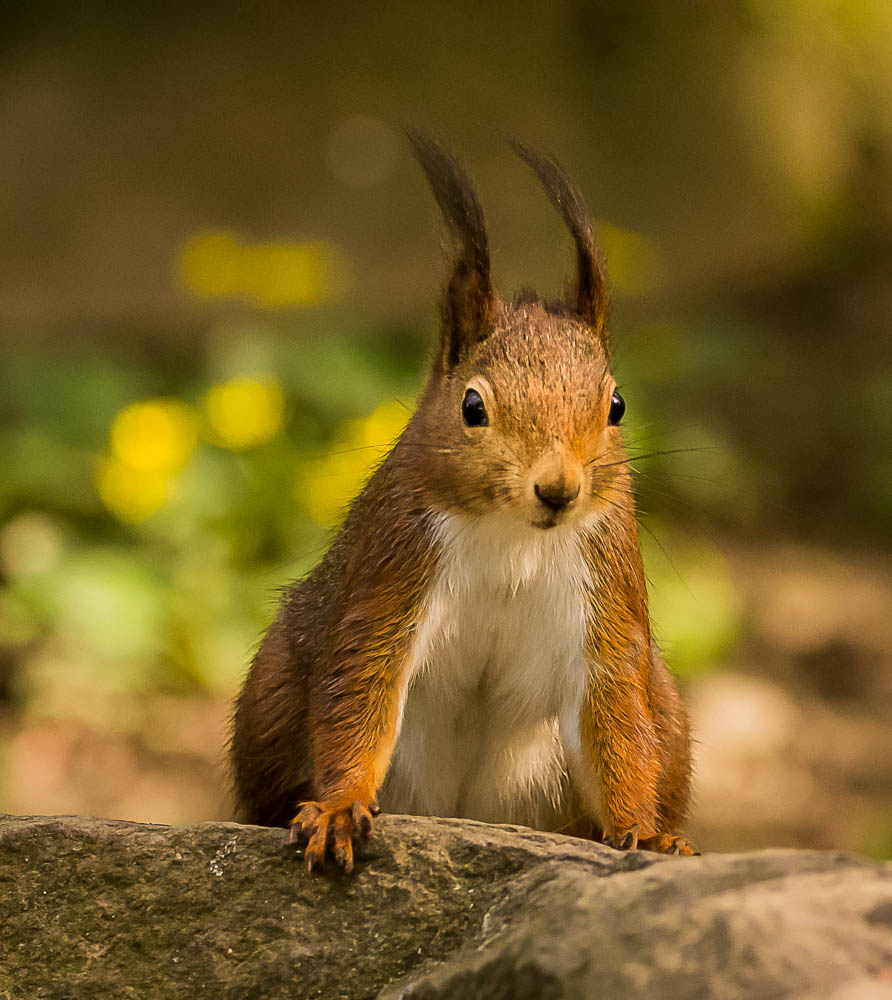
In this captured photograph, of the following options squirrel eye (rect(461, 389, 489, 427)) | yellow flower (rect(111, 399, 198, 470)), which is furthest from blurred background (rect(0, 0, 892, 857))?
squirrel eye (rect(461, 389, 489, 427))

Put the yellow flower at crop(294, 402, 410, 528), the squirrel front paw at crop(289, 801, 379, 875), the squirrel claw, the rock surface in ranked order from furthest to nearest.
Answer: the yellow flower at crop(294, 402, 410, 528) < the squirrel claw < the squirrel front paw at crop(289, 801, 379, 875) < the rock surface

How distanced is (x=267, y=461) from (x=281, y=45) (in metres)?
2.34

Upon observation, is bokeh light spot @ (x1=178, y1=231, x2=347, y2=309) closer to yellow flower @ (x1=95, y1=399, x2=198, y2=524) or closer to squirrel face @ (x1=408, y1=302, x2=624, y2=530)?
yellow flower @ (x1=95, y1=399, x2=198, y2=524)

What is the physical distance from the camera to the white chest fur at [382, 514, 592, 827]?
1912 mm

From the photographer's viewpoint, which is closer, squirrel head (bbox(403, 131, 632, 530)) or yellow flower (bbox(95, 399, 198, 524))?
squirrel head (bbox(403, 131, 632, 530))

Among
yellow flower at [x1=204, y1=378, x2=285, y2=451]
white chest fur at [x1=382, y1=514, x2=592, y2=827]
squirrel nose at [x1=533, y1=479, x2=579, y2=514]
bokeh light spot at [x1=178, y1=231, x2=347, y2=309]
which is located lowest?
white chest fur at [x1=382, y1=514, x2=592, y2=827]

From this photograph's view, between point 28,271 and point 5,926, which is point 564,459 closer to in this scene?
point 5,926

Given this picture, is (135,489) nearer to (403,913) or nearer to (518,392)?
(518,392)

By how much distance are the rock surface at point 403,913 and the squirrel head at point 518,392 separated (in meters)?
0.43

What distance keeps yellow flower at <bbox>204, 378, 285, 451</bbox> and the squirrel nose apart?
7.81ft

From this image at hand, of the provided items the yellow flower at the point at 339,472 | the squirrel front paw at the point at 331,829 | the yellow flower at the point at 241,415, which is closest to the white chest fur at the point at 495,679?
the squirrel front paw at the point at 331,829

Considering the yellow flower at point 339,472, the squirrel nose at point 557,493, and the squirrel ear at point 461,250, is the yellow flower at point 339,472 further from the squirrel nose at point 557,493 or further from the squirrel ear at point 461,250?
the squirrel nose at point 557,493

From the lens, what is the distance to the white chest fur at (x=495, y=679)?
191cm

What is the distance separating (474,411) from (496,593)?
0.26m
